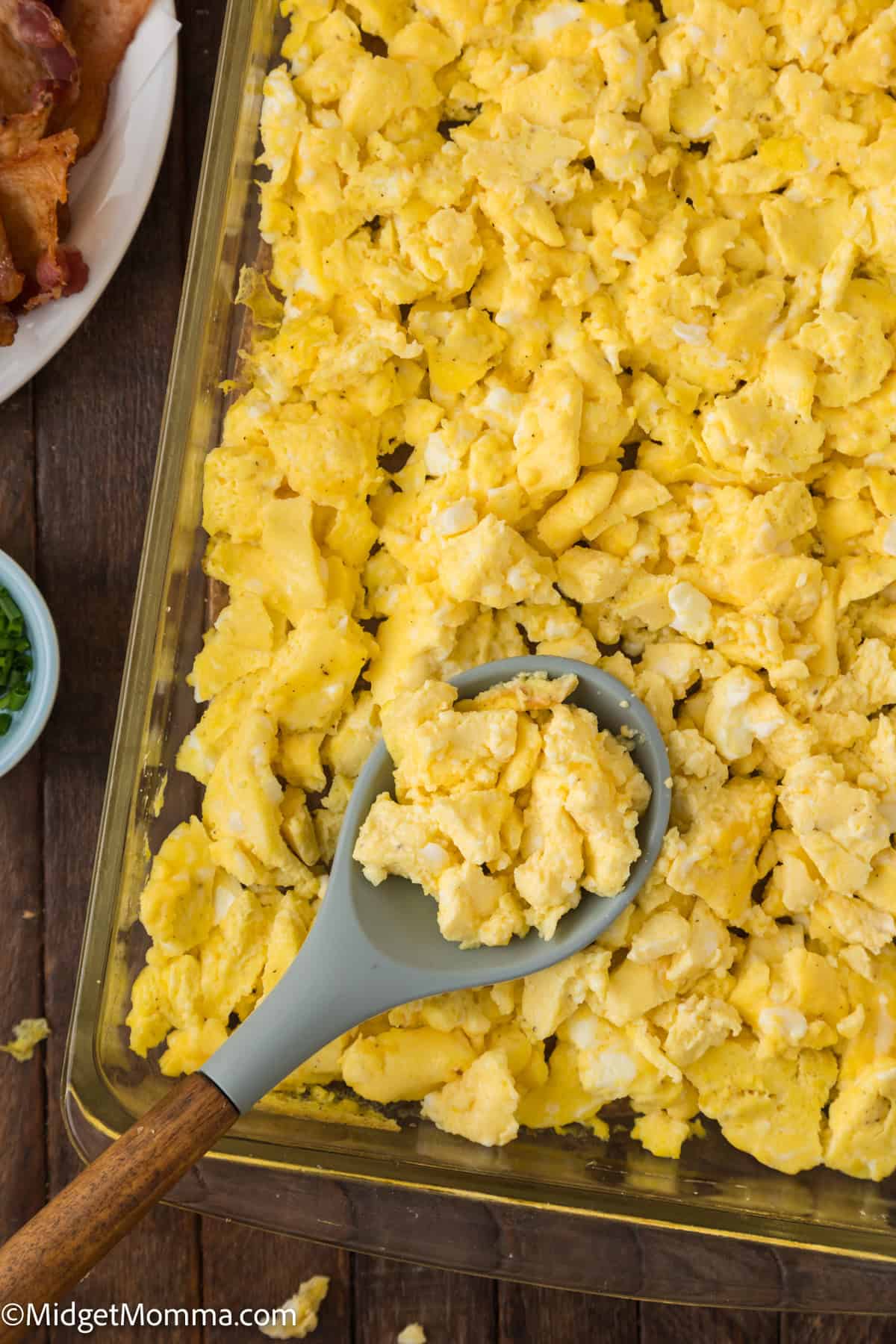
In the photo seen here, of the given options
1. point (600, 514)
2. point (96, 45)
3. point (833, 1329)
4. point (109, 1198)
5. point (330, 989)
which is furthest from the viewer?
point (833, 1329)

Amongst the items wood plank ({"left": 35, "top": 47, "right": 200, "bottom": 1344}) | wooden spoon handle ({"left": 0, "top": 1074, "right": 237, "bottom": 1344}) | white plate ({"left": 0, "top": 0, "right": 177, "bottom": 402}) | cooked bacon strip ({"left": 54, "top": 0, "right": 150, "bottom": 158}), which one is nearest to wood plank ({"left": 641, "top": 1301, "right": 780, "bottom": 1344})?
wood plank ({"left": 35, "top": 47, "right": 200, "bottom": 1344})

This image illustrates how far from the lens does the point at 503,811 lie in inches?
51.6

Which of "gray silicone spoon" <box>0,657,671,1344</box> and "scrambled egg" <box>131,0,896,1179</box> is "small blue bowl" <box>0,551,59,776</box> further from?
"gray silicone spoon" <box>0,657,671,1344</box>

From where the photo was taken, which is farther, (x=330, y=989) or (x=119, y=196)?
(x=119, y=196)

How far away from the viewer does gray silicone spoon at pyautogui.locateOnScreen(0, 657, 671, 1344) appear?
1122mm

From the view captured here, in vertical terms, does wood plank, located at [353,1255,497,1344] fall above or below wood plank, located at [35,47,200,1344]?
below

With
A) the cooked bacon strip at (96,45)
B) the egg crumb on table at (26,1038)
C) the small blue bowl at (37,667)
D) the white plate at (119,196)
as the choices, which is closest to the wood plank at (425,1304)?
the egg crumb on table at (26,1038)

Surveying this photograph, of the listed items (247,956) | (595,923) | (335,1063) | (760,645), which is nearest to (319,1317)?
(335,1063)

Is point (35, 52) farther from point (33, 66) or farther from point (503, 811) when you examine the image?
point (503, 811)

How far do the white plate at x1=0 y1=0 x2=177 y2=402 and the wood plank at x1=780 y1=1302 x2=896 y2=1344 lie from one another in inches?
63.0

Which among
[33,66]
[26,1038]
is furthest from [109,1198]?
[33,66]

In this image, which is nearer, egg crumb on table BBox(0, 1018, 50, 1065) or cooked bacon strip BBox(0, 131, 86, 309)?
cooked bacon strip BBox(0, 131, 86, 309)

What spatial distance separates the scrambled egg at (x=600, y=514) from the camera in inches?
54.1

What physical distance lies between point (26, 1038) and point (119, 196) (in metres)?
1.11
